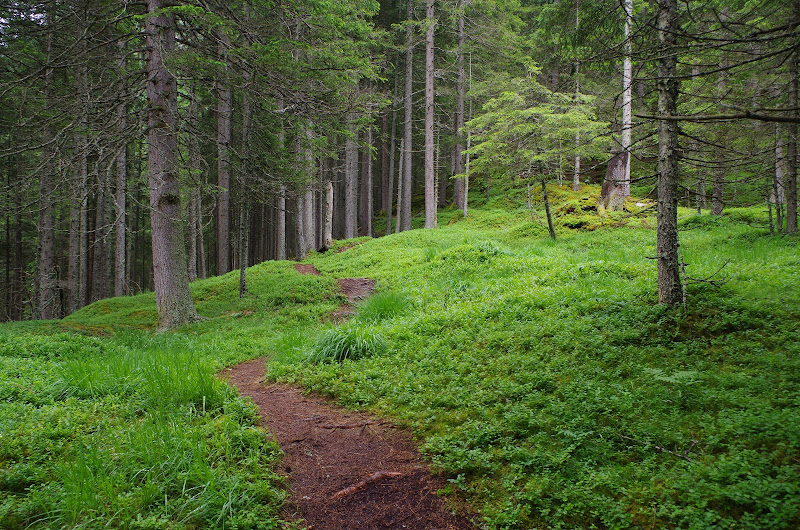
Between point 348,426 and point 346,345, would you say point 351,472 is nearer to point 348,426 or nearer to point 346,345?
point 348,426

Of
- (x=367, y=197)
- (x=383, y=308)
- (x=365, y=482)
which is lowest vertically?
(x=365, y=482)

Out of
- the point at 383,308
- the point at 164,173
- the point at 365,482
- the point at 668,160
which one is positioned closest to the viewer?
the point at 365,482

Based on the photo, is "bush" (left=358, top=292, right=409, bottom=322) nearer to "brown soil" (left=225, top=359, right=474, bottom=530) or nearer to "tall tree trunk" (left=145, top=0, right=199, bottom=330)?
"brown soil" (left=225, top=359, right=474, bottom=530)

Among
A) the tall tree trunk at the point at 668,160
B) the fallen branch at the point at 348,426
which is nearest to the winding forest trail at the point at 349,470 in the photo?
the fallen branch at the point at 348,426

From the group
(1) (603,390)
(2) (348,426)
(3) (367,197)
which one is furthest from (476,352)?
(3) (367,197)

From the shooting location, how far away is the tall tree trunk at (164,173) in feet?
29.2

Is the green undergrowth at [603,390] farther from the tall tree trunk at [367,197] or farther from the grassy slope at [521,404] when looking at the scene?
the tall tree trunk at [367,197]

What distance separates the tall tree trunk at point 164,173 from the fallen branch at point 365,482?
7753mm

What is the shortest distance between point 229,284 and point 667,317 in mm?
13254

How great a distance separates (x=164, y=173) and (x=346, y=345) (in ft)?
20.3

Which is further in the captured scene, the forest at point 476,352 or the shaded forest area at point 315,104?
the shaded forest area at point 315,104

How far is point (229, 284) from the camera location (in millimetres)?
14633

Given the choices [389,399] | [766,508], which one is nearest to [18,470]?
[389,399]

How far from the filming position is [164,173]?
9.19 metres
